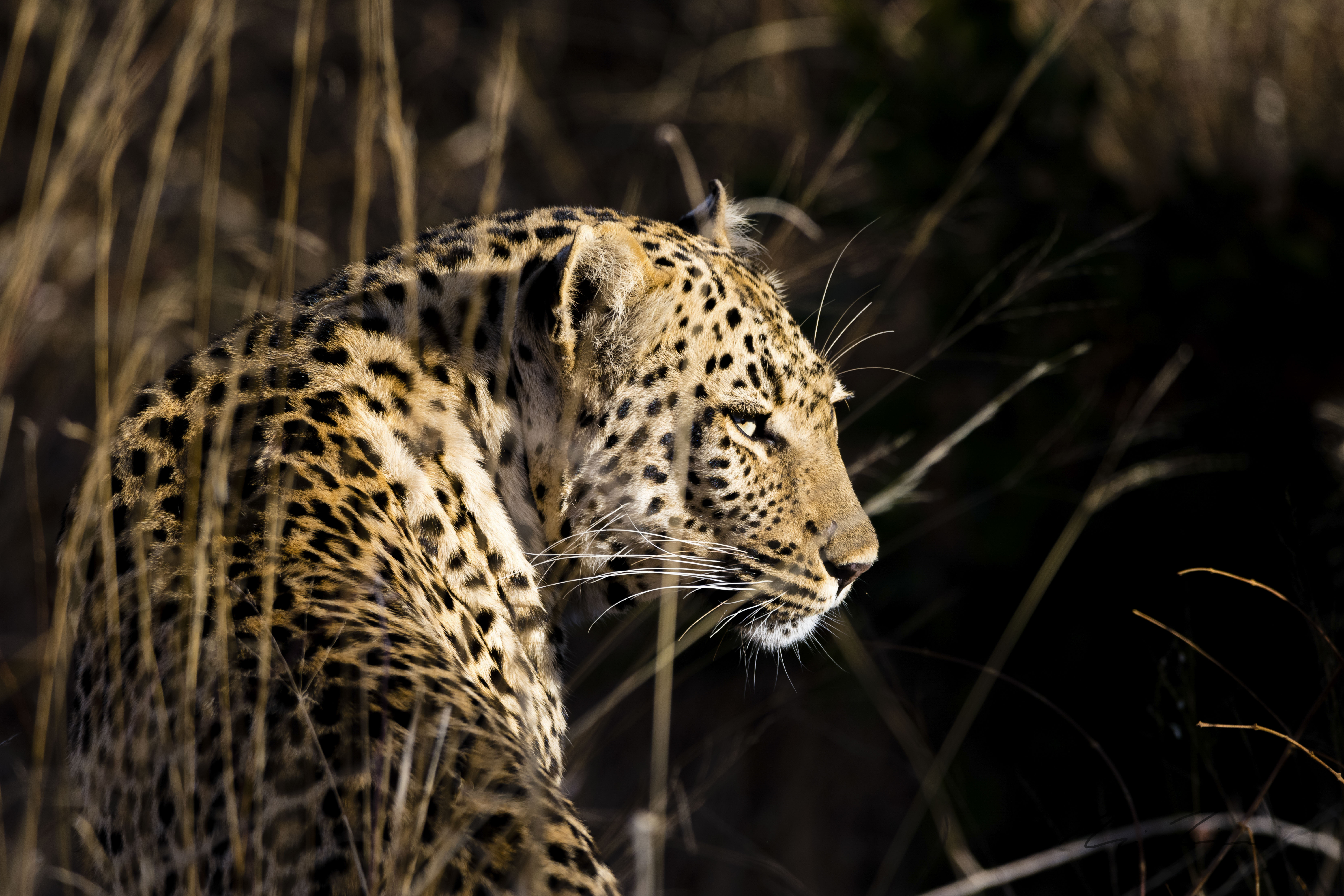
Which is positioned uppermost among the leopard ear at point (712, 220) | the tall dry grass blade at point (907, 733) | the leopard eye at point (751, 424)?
the leopard ear at point (712, 220)

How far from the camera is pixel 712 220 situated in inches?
143

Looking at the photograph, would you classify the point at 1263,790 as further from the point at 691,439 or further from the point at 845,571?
the point at 691,439

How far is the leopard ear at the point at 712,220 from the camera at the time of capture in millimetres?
3613

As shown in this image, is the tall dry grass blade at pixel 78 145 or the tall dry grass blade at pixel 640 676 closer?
the tall dry grass blade at pixel 640 676

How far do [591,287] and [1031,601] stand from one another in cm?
296

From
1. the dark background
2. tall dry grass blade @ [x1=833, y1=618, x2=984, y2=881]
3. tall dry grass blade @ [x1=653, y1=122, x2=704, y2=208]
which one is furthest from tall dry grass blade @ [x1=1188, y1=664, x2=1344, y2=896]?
tall dry grass blade @ [x1=653, y1=122, x2=704, y2=208]

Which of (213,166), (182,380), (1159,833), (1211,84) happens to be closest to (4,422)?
(182,380)

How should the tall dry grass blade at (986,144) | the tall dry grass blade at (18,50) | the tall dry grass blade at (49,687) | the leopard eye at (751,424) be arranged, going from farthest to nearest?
the tall dry grass blade at (986,144), the tall dry grass blade at (18,50), the leopard eye at (751,424), the tall dry grass blade at (49,687)

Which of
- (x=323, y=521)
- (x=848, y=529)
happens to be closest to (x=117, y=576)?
(x=323, y=521)

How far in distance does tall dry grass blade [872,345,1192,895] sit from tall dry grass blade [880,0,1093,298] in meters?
0.90

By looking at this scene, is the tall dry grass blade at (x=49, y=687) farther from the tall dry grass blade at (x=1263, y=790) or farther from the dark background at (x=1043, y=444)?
the tall dry grass blade at (x=1263, y=790)

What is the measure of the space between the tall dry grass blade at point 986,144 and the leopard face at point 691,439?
101 cm

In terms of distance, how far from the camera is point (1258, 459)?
511cm

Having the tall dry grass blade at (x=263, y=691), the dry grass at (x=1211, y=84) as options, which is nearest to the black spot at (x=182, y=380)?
the tall dry grass blade at (x=263, y=691)
